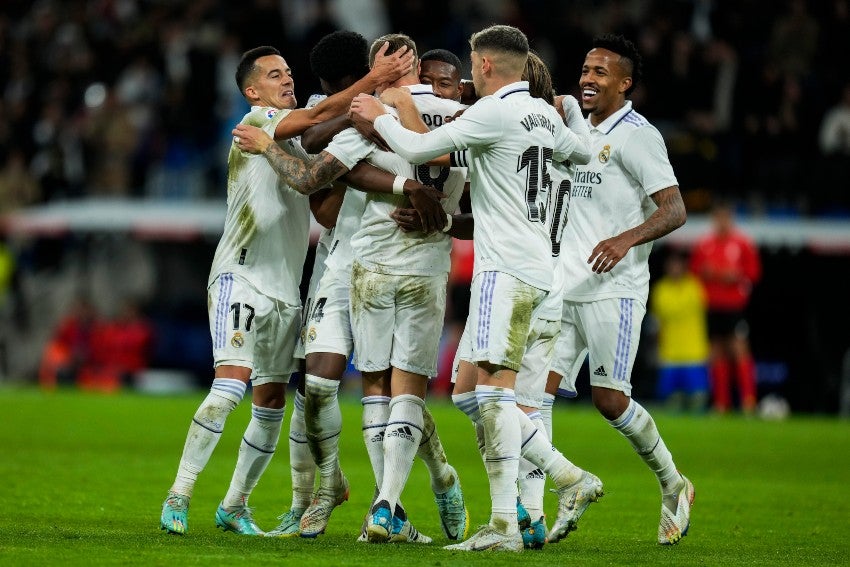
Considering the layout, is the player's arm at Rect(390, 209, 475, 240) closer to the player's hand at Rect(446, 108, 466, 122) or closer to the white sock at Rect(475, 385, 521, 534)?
the player's hand at Rect(446, 108, 466, 122)

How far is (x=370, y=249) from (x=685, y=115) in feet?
45.5

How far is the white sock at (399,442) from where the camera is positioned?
7949 millimetres

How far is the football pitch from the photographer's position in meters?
7.48

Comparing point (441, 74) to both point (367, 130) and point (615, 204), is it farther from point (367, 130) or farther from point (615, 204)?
point (615, 204)

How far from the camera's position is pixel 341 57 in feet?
27.5

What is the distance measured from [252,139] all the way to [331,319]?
3.78 ft

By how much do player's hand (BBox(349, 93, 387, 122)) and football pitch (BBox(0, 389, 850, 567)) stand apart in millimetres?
2337

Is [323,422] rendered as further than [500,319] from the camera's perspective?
Yes

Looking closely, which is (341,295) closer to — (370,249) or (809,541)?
(370,249)

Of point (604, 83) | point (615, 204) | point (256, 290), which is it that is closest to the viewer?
point (256, 290)

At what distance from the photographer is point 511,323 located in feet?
25.0

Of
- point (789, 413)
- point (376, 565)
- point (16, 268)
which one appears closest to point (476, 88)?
point (376, 565)

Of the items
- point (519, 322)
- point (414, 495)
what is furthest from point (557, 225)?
point (414, 495)

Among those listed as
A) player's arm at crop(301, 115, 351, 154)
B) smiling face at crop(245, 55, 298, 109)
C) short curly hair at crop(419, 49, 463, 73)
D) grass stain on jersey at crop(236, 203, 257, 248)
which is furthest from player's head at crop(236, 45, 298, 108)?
short curly hair at crop(419, 49, 463, 73)
